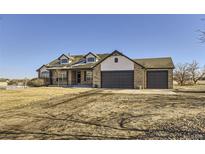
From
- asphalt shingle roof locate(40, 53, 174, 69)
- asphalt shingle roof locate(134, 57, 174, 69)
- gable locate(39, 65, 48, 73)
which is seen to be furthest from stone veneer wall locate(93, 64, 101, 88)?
gable locate(39, 65, 48, 73)

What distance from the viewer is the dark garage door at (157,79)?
74.3 ft

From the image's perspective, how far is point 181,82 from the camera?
3366 centimetres

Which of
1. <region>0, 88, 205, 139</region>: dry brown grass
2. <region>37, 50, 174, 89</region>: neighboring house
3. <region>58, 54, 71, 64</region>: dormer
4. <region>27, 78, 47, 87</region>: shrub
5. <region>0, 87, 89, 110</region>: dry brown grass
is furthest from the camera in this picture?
<region>58, 54, 71, 64</region>: dormer

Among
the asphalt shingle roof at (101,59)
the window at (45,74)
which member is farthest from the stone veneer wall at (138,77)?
the window at (45,74)

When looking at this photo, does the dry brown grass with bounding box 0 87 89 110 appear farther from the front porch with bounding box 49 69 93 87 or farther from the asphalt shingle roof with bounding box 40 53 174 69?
the front porch with bounding box 49 69 93 87

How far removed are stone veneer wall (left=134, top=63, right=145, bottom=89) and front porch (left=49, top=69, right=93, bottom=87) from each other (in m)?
6.61

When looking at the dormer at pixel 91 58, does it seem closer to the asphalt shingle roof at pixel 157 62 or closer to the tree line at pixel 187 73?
the asphalt shingle roof at pixel 157 62

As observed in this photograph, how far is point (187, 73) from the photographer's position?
3497 cm

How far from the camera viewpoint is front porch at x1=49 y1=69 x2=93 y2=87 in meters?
27.5
